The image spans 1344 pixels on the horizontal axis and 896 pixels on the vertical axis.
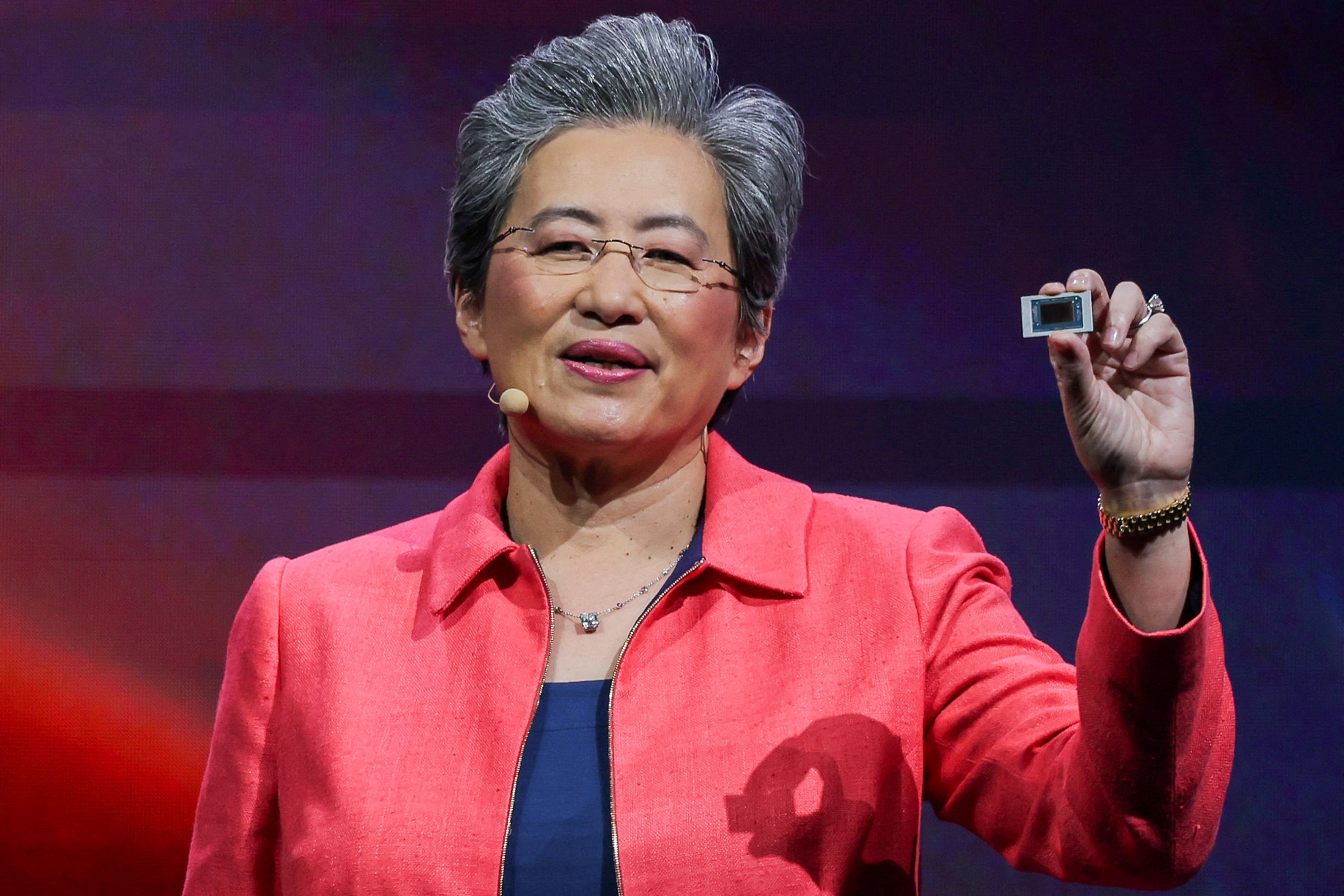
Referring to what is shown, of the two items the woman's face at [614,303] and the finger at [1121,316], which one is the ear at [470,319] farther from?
the finger at [1121,316]

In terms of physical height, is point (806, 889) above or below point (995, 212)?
below

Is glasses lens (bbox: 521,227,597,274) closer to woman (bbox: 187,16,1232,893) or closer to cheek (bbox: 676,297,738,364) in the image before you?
woman (bbox: 187,16,1232,893)

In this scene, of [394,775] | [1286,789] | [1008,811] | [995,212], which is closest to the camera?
[1008,811]

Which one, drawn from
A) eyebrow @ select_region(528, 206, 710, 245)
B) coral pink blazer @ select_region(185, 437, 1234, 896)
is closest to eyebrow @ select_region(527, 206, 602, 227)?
eyebrow @ select_region(528, 206, 710, 245)

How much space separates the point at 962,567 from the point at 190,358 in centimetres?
154

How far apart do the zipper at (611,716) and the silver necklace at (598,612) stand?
0.03m

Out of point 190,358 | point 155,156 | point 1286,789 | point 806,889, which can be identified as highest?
point 155,156

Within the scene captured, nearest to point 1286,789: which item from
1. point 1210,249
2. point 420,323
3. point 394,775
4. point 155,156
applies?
point 1210,249

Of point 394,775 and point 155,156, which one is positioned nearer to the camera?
point 394,775

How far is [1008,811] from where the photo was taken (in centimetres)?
131

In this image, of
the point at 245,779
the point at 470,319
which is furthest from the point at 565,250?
the point at 245,779

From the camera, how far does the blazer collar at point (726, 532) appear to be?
1536 mm

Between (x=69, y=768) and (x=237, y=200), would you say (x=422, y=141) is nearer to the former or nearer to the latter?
(x=237, y=200)

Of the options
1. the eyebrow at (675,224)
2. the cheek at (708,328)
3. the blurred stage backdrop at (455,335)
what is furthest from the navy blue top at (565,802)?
the blurred stage backdrop at (455,335)
